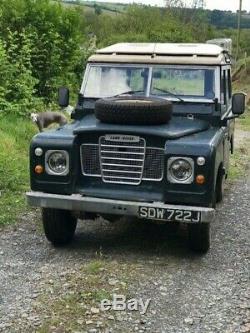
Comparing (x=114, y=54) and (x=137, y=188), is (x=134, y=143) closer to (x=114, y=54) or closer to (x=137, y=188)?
(x=137, y=188)

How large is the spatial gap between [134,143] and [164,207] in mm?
743

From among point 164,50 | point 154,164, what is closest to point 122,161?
point 154,164

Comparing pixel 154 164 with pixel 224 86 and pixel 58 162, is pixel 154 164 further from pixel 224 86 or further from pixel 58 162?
pixel 224 86

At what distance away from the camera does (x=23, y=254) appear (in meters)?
6.40

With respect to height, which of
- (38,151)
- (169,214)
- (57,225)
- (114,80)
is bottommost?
(57,225)

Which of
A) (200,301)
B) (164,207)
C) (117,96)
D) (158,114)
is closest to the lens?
(200,301)

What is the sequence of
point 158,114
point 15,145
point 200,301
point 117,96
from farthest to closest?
point 15,145 → point 117,96 → point 158,114 → point 200,301

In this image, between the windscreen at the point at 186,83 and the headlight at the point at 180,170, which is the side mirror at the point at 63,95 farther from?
the headlight at the point at 180,170

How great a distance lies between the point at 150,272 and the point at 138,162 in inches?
43.8

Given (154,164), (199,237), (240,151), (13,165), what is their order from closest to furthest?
(154,164), (199,237), (13,165), (240,151)

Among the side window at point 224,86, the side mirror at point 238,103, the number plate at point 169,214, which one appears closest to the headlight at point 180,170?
the number plate at point 169,214

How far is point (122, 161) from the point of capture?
6.07 metres

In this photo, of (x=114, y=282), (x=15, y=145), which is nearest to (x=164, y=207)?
(x=114, y=282)

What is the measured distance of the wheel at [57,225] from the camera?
6371 millimetres
